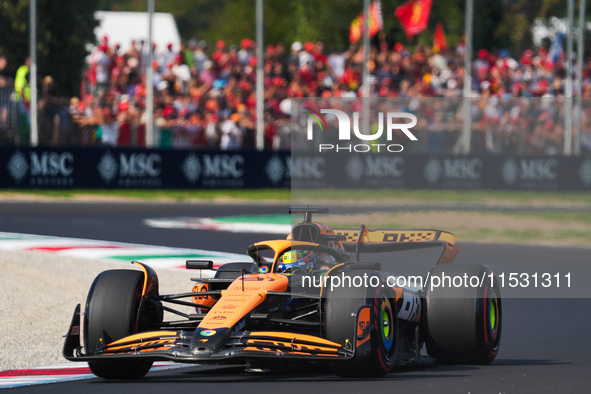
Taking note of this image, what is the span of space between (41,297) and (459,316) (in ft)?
13.7

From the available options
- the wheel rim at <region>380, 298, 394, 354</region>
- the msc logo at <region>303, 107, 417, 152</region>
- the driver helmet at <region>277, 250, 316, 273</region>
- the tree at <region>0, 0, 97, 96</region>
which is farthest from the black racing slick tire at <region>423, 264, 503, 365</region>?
the tree at <region>0, 0, 97, 96</region>

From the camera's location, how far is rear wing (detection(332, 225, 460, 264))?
6.57 m

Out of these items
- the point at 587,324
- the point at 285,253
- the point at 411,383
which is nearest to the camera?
the point at 411,383

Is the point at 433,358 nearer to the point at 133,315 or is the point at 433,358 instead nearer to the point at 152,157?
the point at 133,315

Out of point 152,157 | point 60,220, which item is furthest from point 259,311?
point 152,157

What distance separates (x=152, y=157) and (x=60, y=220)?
4.68 metres

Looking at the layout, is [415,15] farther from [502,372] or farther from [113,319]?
[113,319]

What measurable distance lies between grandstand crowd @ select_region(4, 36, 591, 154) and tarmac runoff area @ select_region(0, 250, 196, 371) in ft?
29.1

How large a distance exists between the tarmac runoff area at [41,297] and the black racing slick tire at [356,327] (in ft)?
6.63

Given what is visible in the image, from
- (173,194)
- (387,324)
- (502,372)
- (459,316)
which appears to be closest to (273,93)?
(173,194)

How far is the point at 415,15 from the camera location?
83.9 ft

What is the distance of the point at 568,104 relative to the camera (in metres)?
21.8

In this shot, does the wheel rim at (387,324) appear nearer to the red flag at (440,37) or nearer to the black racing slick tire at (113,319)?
the black racing slick tire at (113,319)

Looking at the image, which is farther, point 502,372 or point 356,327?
point 502,372
